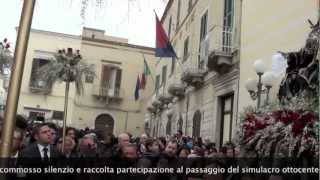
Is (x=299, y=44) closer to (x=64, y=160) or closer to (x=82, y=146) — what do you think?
(x=82, y=146)

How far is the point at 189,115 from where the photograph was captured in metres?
19.6

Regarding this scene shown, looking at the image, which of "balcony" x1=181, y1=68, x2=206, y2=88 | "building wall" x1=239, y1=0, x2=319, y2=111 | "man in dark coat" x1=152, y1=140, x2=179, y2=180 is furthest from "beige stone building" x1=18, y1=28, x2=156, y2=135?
"man in dark coat" x1=152, y1=140, x2=179, y2=180

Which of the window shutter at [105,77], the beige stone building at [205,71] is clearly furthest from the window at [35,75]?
the beige stone building at [205,71]

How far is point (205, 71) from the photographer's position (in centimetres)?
1712

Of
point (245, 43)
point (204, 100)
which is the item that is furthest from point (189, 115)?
point (245, 43)

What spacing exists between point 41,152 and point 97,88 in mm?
30490

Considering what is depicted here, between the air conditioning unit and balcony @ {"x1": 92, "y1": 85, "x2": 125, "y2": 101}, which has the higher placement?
balcony @ {"x1": 92, "y1": 85, "x2": 125, "y2": 101}

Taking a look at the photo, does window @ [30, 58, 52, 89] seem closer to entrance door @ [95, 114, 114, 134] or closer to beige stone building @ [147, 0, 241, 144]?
entrance door @ [95, 114, 114, 134]

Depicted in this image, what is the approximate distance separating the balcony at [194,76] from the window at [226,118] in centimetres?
230

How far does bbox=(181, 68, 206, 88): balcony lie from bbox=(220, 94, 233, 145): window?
2.30 meters

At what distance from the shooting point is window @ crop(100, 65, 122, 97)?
35469 mm

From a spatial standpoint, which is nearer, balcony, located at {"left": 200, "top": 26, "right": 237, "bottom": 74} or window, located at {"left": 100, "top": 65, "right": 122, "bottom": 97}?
balcony, located at {"left": 200, "top": 26, "right": 237, "bottom": 74}

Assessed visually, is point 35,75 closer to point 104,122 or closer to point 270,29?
point 104,122

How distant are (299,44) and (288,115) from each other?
4.94 m
